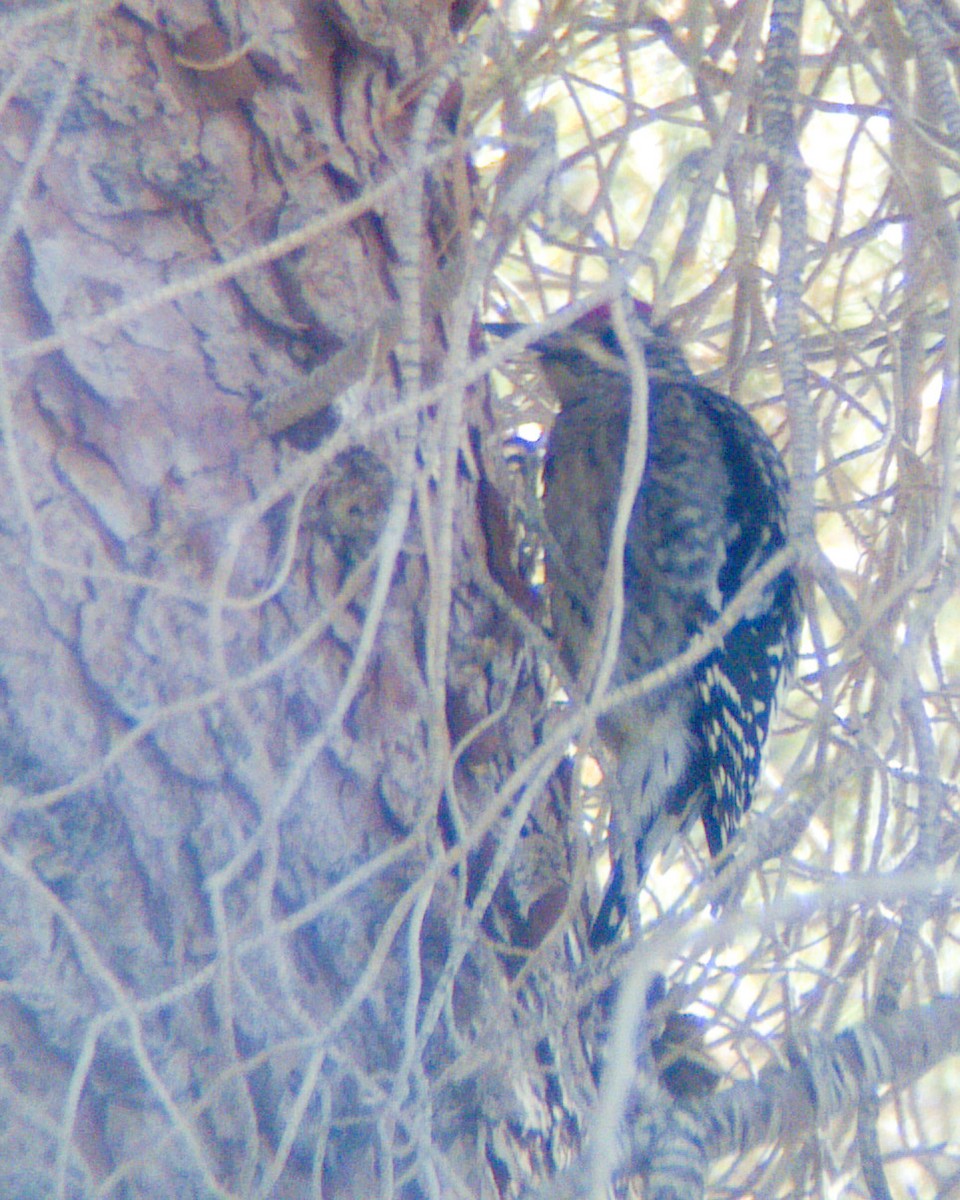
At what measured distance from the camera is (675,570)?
219cm

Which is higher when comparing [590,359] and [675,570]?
[590,359]

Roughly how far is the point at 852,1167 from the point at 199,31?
1833 mm

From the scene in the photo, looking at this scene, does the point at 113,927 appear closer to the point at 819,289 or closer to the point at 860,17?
the point at 860,17

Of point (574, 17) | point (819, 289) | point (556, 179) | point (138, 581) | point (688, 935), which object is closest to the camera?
point (688, 935)

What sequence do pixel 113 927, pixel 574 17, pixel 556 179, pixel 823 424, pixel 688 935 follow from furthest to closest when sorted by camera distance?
pixel 823 424, pixel 574 17, pixel 556 179, pixel 113 927, pixel 688 935

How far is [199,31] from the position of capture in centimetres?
138

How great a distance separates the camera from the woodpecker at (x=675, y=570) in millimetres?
2143

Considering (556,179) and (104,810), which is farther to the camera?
(556,179)

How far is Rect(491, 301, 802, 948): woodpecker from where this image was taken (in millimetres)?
2143

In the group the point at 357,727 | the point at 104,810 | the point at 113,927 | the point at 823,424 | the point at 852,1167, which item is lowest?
the point at 852,1167

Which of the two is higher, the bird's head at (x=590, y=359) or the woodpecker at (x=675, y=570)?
the bird's head at (x=590, y=359)

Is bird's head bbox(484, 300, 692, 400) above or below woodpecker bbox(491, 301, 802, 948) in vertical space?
above

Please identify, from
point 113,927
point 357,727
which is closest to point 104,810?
point 113,927

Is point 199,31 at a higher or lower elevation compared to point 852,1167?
higher
